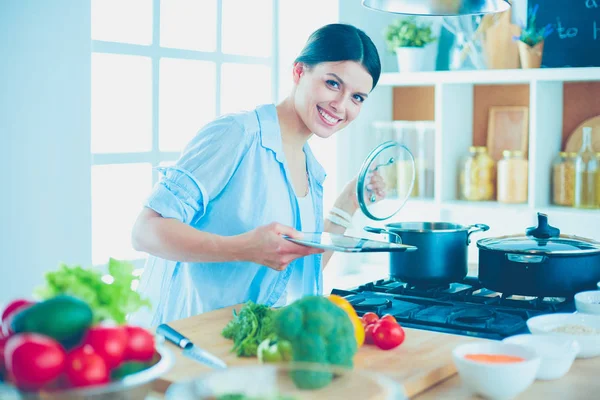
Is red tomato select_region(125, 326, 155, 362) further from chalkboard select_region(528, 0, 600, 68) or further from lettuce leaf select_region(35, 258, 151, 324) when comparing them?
chalkboard select_region(528, 0, 600, 68)

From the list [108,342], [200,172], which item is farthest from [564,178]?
[108,342]

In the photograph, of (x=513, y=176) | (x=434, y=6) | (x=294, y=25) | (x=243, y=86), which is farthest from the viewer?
(x=294, y=25)

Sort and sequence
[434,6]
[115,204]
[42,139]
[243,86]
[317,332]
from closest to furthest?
[317,332], [434,6], [42,139], [115,204], [243,86]

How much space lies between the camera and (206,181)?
2.03m

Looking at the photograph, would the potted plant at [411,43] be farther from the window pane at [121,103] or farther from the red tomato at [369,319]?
the red tomato at [369,319]

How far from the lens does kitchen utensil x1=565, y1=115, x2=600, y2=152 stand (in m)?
3.59

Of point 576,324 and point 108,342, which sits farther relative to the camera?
point 576,324

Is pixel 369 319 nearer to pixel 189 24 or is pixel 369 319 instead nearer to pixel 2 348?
pixel 2 348

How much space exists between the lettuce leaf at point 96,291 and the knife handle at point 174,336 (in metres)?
0.34

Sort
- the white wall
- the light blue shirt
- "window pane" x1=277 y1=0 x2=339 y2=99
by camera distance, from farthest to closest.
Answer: "window pane" x1=277 y1=0 x2=339 y2=99 → the white wall → the light blue shirt

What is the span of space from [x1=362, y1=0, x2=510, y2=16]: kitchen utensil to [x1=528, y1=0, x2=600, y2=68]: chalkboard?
1.68 m

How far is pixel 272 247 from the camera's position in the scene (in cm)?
180

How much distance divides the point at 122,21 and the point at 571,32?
1.98 meters

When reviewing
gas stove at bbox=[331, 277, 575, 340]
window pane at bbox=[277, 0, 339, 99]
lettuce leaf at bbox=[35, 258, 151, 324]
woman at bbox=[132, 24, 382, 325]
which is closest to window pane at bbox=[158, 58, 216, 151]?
window pane at bbox=[277, 0, 339, 99]
